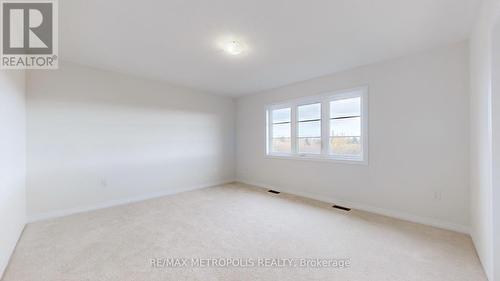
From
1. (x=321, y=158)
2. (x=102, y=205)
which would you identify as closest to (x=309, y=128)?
(x=321, y=158)

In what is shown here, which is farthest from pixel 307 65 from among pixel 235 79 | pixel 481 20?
pixel 481 20

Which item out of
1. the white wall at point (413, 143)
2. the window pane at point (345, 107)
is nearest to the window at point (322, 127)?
the window pane at point (345, 107)

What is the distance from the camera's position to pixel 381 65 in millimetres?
3080

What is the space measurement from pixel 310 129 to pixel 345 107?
783 mm

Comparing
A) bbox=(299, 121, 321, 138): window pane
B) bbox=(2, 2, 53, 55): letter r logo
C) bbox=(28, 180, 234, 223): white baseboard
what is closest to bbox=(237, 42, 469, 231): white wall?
bbox=(299, 121, 321, 138): window pane

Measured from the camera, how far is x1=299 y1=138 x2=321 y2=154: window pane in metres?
3.92

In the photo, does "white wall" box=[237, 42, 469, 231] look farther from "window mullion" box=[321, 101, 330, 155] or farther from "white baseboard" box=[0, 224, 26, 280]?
"white baseboard" box=[0, 224, 26, 280]

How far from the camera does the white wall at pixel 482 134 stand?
1.64 metres

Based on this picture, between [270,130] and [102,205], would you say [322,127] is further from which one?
[102,205]

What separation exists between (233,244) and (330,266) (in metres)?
0.99

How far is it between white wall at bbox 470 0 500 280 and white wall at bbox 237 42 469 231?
178 millimetres

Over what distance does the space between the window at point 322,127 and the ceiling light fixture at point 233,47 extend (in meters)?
1.91

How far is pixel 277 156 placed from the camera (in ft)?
15.0

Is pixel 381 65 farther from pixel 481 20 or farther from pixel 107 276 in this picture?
pixel 107 276
